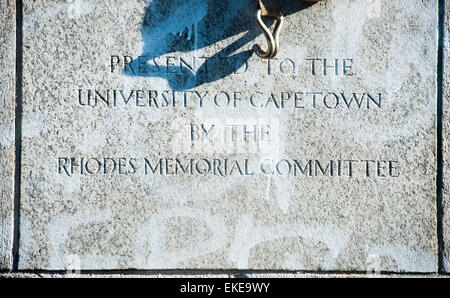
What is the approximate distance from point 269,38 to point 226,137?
0.59 metres

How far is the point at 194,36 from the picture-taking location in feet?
8.59

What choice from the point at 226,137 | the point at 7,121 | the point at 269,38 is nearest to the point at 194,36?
the point at 269,38

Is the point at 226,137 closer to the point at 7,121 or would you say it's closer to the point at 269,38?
the point at 269,38

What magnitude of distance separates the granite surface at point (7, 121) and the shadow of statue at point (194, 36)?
25.2 inches

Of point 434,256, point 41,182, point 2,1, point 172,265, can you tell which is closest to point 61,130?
point 41,182

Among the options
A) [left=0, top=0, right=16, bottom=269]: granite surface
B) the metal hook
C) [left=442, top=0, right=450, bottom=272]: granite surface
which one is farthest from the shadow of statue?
[left=442, top=0, right=450, bottom=272]: granite surface

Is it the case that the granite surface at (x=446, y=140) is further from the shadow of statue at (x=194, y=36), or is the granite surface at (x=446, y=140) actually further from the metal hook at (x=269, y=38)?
the metal hook at (x=269, y=38)

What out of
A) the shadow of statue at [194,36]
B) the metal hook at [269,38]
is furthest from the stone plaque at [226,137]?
the metal hook at [269,38]

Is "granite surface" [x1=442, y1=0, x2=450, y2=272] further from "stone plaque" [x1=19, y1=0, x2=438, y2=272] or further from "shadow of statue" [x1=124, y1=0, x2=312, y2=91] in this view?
"shadow of statue" [x1=124, y1=0, x2=312, y2=91]

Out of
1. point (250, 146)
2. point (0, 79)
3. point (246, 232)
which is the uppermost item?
point (0, 79)

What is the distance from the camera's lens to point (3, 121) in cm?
259

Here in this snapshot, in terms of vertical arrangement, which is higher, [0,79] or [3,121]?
[0,79]

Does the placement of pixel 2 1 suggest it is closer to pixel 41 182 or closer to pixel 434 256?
pixel 41 182
